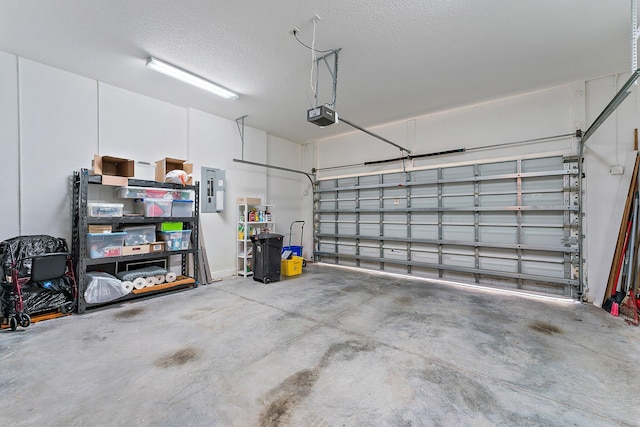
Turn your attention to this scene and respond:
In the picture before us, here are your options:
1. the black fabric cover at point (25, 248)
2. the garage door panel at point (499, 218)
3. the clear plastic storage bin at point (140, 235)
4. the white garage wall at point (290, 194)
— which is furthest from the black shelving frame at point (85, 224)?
the garage door panel at point (499, 218)

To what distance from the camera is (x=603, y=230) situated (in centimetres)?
386

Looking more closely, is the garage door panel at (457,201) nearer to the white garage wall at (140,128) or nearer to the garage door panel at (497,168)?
the garage door panel at (497,168)

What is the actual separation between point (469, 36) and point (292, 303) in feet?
13.1

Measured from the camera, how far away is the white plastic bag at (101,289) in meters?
3.45

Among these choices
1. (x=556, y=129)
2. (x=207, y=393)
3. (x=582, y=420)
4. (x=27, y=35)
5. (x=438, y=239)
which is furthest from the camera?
(x=438, y=239)

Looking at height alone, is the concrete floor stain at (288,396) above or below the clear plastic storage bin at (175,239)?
below

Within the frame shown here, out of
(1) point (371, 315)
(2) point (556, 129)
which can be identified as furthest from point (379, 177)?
(1) point (371, 315)

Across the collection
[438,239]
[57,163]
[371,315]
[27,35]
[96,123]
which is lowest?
[371,315]

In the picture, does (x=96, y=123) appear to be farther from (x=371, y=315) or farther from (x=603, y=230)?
(x=603, y=230)

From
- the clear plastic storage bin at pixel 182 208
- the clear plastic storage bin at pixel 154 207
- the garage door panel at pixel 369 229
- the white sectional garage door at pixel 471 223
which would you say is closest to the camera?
the clear plastic storage bin at pixel 154 207

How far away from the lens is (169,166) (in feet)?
14.9

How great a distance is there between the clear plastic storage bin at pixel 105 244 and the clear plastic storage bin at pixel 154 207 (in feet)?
1.53

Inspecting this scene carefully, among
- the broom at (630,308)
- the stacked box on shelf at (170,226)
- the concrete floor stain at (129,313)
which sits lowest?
the concrete floor stain at (129,313)

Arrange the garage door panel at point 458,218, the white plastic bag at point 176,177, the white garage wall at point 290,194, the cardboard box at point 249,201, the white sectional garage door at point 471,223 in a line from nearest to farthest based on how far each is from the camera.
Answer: the white sectional garage door at point 471,223 < the white plastic bag at point 176,177 < the garage door panel at point 458,218 < the cardboard box at point 249,201 < the white garage wall at point 290,194
